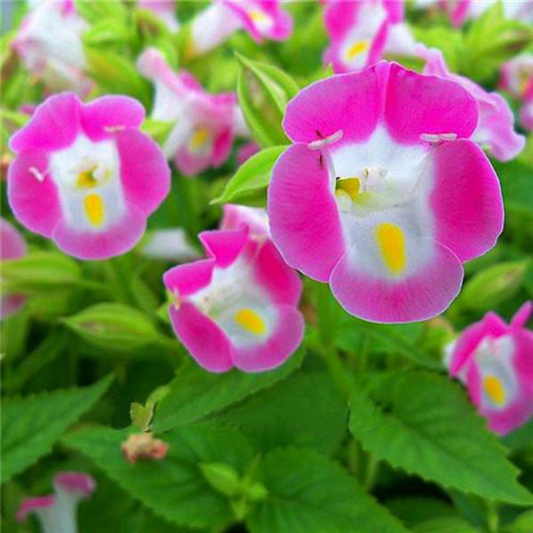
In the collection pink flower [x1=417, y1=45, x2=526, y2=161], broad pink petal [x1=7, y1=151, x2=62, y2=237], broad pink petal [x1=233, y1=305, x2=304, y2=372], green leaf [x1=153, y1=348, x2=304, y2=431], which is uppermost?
pink flower [x1=417, y1=45, x2=526, y2=161]

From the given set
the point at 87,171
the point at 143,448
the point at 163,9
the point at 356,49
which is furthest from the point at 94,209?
the point at 163,9

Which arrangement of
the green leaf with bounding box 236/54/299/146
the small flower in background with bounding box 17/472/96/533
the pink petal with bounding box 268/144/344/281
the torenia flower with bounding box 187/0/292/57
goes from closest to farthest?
the pink petal with bounding box 268/144/344/281 → the green leaf with bounding box 236/54/299/146 → the small flower in background with bounding box 17/472/96/533 → the torenia flower with bounding box 187/0/292/57

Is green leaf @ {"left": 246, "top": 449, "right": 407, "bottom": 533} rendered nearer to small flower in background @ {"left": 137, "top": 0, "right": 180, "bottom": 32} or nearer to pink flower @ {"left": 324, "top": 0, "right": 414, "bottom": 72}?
pink flower @ {"left": 324, "top": 0, "right": 414, "bottom": 72}

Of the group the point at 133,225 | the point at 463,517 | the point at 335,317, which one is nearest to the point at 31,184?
the point at 133,225

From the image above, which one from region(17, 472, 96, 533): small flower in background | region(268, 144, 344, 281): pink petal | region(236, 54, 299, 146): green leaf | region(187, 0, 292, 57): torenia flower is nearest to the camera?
region(268, 144, 344, 281): pink petal

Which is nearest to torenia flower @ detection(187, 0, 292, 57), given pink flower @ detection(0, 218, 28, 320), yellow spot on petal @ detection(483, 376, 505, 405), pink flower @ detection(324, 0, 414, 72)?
pink flower @ detection(324, 0, 414, 72)

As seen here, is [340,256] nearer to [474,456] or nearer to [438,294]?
[438,294]

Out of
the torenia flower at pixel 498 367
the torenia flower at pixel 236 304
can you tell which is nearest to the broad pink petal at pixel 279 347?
the torenia flower at pixel 236 304
